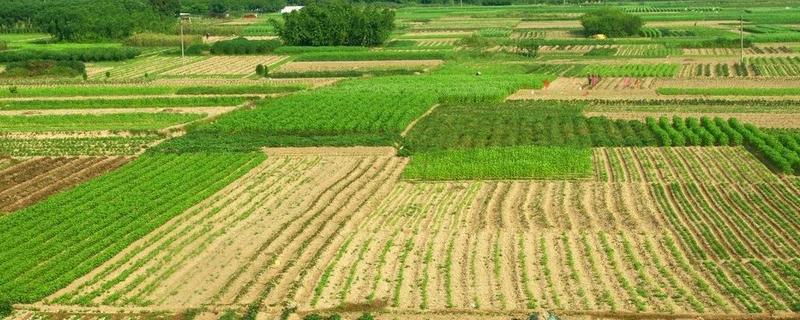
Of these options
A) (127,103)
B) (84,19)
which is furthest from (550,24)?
(127,103)

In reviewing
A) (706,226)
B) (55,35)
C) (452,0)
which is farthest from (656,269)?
(452,0)

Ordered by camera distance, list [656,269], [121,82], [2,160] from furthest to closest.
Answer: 1. [121,82]
2. [2,160]
3. [656,269]

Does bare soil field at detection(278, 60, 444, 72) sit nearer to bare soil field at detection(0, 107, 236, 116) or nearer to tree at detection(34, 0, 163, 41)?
bare soil field at detection(0, 107, 236, 116)

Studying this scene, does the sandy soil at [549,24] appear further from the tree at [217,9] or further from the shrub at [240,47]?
the tree at [217,9]

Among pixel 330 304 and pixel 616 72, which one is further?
pixel 616 72

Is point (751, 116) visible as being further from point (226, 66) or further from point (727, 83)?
point (226, 66)

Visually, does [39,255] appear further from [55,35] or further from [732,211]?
[55,35]

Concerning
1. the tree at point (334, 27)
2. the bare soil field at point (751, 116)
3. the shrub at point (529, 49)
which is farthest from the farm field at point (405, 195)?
the tree at point (334, 27)
